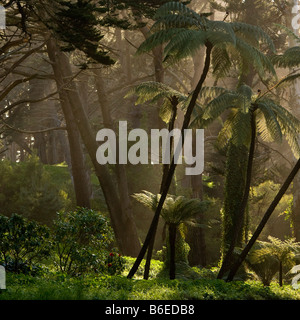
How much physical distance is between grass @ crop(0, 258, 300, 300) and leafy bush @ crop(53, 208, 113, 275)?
1.47 ft

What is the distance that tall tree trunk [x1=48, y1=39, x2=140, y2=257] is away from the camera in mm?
17719

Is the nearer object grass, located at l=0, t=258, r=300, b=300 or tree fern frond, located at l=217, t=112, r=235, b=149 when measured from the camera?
grass, located at l=0, t=258, r=300, b=300

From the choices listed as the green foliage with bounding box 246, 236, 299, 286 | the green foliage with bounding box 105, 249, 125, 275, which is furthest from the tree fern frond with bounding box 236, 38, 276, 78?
the green foliage with bounding box 105, 249, 125, 275

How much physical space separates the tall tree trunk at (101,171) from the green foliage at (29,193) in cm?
562

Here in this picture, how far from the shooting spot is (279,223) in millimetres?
30406

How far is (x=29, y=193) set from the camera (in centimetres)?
2364

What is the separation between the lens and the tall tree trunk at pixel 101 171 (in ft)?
58.1

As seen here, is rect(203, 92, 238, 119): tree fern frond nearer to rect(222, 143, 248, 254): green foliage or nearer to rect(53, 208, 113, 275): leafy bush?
rect(53, 208, 113, 275): leafy bush

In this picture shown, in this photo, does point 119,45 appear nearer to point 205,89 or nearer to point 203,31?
point 205,89

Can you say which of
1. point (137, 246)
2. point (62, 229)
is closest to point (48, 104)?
point (137, 246)

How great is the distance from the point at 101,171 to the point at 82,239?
18.6 ft

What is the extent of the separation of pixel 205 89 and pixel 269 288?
18.8 feet

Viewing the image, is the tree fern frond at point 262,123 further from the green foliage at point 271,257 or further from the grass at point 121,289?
the grass at point 121,289

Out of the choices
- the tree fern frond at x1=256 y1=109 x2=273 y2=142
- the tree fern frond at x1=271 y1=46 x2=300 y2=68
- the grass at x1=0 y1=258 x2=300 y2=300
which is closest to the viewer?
the grass at x1=0 y1=258 x2=300 y2=300
